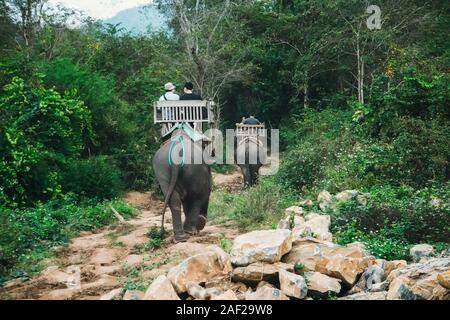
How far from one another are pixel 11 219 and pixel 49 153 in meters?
3.07

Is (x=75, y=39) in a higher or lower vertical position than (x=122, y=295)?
higher

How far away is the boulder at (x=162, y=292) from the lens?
5352 mm

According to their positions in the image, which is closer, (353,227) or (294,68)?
(353,227)

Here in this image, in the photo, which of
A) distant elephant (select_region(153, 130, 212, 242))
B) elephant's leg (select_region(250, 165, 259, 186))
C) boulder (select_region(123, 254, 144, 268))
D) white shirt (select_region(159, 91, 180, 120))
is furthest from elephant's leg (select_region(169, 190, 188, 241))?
elephant's leg (select_region(250, 165, 259, 186))

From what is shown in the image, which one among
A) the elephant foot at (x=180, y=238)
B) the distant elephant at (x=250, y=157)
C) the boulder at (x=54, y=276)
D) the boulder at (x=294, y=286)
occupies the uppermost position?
the distant elephant at (x=250, y=157)

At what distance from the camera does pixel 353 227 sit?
8.14 m

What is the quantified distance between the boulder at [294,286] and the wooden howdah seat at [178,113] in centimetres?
434

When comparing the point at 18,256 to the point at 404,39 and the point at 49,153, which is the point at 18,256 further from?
the point at 404,39

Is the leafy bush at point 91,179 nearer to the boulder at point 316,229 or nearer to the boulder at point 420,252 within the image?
the boulder at point 316,229

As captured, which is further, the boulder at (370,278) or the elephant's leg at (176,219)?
the elephant's leg at (176,219)

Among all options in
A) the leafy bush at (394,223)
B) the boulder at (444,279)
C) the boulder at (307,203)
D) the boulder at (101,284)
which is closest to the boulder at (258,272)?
the boulder at (444,279)

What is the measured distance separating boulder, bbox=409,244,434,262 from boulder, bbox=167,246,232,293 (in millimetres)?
Result: 2427
